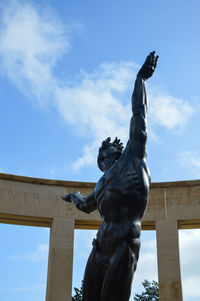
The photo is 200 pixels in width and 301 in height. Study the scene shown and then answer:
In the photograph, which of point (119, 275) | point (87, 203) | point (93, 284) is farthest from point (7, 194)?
point (119, 275)

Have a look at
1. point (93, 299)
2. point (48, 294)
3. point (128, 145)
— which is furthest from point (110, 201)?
point (48, 294)

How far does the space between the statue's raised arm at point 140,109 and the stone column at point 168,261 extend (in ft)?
53.1

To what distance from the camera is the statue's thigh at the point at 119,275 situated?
595 cm

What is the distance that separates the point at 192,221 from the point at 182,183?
2033 mm

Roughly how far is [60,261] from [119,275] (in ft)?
54.6

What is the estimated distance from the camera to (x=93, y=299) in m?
6.28

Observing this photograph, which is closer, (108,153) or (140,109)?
(140,109)

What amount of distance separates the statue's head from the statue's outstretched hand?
1.16 m

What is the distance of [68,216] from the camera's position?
910 inches

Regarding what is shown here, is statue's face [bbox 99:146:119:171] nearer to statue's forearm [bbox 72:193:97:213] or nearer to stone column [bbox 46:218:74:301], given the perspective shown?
statue's forearm [bbox 72:193:97:213]

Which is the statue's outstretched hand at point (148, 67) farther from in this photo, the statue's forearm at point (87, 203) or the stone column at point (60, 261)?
the stone column at point (60, 261)

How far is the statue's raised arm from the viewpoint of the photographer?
666 centimetres

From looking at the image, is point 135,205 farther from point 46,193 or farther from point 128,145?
point 46,193

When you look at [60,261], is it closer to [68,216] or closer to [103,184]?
[68,216]
